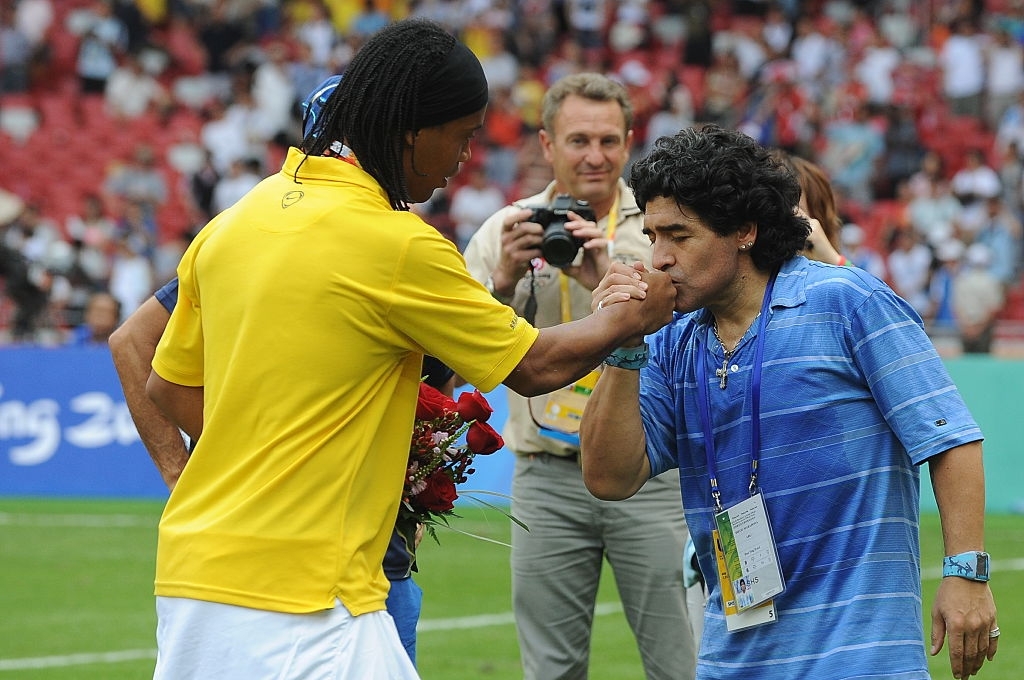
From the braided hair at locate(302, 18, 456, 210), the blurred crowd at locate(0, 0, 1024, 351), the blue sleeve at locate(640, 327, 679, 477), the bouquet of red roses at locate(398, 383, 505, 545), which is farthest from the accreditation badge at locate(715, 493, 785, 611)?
the blurred crowd at locate(0, 0, 1024, 351)

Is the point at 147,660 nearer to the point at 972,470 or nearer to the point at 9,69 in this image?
the point at 972,470

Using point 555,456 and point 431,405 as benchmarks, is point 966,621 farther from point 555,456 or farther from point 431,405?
point 555,456

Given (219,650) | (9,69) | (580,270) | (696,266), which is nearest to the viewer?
(219,650)

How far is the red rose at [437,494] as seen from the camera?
425 cm

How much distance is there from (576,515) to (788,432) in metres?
2.18

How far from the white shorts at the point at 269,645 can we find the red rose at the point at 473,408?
3.69 ft

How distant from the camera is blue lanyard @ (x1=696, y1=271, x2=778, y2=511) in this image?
11.8 feet

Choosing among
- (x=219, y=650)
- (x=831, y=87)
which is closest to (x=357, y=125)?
(x=219, y=650)

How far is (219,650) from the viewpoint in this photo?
316 centimetres

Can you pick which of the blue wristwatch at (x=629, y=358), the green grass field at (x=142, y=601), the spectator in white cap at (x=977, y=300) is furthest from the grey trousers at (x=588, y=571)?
the spectator in white cap at (x=977, y=300)

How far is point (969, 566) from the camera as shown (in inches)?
132

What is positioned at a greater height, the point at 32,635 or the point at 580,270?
the point at 580,270

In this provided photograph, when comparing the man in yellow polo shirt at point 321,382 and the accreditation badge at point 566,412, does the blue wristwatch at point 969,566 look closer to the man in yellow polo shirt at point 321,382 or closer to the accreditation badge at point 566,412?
the man in yellow polo shirt at point 321,382

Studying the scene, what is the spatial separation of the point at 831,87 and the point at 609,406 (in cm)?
1911
